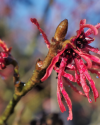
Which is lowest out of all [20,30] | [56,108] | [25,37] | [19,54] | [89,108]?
[89,108]

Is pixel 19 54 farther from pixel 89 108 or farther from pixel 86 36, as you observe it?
pixel 86 36

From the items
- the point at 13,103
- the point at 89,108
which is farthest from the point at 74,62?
the point at 89,108

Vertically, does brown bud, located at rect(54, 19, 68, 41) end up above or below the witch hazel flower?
above

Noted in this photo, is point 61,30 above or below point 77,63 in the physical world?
above

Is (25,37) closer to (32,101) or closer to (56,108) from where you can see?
(32,101)

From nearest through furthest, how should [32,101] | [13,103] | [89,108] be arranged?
[13,103] < [89,108] < [32,101]

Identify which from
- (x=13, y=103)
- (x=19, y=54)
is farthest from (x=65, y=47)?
(x=19, y=54)

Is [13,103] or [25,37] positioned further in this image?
[25,37]

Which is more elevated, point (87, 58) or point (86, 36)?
point (86, 36)

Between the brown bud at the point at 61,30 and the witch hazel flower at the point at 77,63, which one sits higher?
the brown bud at the point at 61,30

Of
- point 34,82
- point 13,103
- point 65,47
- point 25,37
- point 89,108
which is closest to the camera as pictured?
point 65,47
